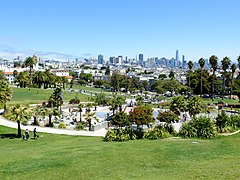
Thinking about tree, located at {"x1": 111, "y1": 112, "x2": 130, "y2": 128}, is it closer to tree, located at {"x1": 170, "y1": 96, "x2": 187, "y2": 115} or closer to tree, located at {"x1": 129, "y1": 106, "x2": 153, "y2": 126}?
tree, located at {"x1": 129, "y1": 106, "x2": 153, "y2": 126}

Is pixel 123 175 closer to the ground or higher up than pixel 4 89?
closer to the ground

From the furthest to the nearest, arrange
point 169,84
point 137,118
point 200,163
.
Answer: point 169,84
point 137,118
point 200,163

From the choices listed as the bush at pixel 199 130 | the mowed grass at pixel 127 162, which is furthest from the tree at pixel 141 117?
the mowed grass at pixel 127 162

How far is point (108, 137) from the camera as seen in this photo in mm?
30219

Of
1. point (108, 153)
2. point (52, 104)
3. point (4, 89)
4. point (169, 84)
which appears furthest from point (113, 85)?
point (108, 153)

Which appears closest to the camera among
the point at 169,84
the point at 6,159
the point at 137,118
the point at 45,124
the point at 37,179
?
the point at 37,179

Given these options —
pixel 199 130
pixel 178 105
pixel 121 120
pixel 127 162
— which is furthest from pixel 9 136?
pixel 178 105

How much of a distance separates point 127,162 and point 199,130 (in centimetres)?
1490

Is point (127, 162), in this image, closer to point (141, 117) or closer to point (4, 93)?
point (141, 117)

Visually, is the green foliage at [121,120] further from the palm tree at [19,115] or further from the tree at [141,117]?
the palm tree at [19,115]

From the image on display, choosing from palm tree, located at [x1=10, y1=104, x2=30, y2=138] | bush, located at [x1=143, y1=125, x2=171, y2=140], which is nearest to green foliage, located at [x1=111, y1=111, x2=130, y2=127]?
bush, located at [x1=143, y1=125, x2=171, y2=140]

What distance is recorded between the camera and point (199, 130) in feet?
105

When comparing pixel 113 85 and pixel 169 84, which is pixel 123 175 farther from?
pixel 113 85

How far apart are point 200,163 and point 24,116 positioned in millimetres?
19891
